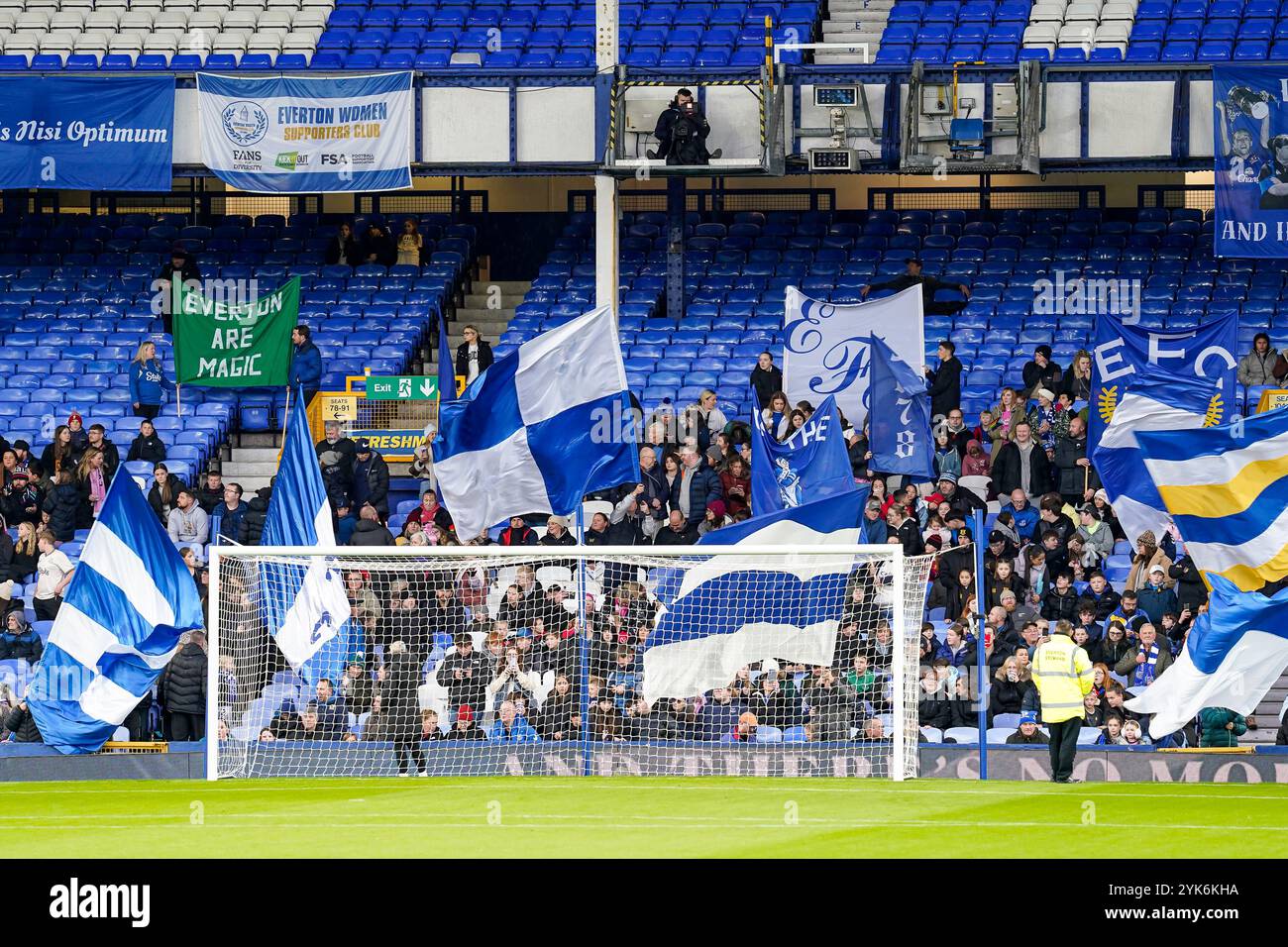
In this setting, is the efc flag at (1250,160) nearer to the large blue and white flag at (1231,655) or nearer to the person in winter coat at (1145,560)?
the person in winter coat at (1145,560)

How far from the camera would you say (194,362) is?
26.9m

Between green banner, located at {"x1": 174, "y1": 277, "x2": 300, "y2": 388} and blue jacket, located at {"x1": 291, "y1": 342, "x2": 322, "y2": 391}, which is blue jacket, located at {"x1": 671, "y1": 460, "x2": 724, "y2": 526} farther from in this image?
green banner, located at {"x1": 174, "y1": 277, "x2": 300, "y2": 388}

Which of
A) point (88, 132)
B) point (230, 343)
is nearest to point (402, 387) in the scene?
point (230, 343)

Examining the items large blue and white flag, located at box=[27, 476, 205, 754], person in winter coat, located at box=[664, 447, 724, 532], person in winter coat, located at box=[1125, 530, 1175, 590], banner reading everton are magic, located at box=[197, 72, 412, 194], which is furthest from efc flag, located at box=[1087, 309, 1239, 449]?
banner reading everton are magic, located at box=[197, 72, 412, 194]

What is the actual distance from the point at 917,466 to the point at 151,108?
37.9 feet

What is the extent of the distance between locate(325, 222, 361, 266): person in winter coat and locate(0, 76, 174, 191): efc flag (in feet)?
10.5

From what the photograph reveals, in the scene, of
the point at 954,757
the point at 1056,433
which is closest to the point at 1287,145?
the point at 1056,433

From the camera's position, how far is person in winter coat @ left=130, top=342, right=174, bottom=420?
87.2ft

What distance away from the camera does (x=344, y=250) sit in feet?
100.0

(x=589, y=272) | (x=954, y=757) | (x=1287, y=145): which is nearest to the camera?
(x=954, y=757)

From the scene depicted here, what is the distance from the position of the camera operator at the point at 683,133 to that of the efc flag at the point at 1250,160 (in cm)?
636

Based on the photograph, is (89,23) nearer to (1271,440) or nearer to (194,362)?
(194,362)

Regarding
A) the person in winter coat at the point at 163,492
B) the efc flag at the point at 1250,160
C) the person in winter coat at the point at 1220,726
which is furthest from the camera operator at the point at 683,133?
the person in winter coat at the point at 1220,726

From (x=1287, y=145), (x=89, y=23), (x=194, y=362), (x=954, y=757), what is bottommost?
(x=954, y=757)
